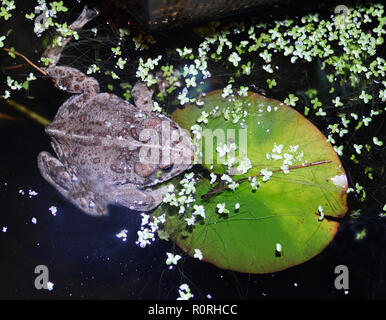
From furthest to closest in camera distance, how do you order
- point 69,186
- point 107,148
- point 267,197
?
point 69,186
point 267,197
point 107,148

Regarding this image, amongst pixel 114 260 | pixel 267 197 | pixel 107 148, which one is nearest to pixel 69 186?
pixel 107 148

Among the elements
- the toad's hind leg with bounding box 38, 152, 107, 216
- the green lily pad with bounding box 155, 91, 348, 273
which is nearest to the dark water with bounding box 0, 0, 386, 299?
the toad's hind leg with bounding box 38, 152, 107, 216

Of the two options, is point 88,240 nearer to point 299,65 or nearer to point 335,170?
point 335,170

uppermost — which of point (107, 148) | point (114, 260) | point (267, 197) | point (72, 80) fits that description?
point (72, 80)

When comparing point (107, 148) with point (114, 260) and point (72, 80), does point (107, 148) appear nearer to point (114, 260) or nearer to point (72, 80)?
point (72, 80)

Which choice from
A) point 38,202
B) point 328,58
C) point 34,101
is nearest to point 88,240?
point 38,202

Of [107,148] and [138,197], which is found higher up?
[107,148]
